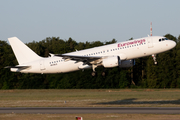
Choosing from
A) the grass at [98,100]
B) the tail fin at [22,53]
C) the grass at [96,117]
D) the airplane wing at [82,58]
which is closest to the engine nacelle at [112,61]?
the airplane wing at [82,58]

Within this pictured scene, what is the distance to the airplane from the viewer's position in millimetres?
35094

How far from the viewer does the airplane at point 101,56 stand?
3509 cm

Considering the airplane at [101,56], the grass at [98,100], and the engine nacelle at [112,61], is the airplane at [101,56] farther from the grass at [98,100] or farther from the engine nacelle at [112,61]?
the grass at [98,100]

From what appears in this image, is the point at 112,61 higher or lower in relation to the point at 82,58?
lower

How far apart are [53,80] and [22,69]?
71.5 ft

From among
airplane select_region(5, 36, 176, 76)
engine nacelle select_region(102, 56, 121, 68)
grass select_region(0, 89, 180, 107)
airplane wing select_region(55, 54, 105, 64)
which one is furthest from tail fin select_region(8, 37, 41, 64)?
engine nacelle select_region(102, 56, 121, 68)

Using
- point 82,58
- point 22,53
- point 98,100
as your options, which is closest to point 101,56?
point 82,58

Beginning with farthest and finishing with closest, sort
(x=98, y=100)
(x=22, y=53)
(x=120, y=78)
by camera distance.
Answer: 1. (x=120, y=78)
2. (x=22, y=53)
3. (x=98, y=100)

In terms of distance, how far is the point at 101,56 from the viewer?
121 feet

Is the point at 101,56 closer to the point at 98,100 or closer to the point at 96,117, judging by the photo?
the point at 98,100

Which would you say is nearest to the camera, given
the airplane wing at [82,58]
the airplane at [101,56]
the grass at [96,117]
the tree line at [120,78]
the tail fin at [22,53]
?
the grass at [96,117]

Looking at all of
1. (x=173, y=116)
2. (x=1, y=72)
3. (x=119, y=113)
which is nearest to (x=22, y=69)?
(x=119, y=113)

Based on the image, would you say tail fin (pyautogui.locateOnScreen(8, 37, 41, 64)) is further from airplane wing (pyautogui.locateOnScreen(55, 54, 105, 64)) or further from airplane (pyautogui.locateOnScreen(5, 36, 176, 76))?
airplane wing (pyautogui.locateOnScreen(55, 54, 105, 64))

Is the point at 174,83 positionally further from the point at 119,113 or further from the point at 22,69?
the point at 119,113
